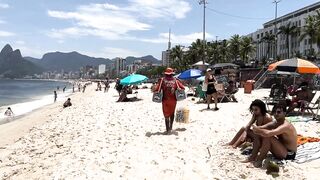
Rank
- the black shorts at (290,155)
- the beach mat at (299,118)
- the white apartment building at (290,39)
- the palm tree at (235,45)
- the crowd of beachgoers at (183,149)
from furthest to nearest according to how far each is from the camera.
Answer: the palm tree at (235,45)
the white apartment building at (290,39)
the beach mat at (299,118)
the black shorts at (290,155)
the crowd of beachgoers at (183,149)

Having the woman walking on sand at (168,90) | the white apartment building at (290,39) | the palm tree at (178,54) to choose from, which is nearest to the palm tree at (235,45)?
the white apartment building at (290,39)

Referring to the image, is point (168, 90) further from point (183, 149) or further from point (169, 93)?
point (183, 149)

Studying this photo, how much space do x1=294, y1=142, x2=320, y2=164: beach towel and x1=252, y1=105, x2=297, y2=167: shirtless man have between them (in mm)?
160

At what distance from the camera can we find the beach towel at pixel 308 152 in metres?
6.84

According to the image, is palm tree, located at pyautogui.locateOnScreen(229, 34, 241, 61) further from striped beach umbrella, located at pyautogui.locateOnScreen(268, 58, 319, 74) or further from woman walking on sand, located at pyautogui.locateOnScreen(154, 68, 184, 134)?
woman walking on sand, located at pyautogui.locateOnScreen(154, 68, 184, 134)

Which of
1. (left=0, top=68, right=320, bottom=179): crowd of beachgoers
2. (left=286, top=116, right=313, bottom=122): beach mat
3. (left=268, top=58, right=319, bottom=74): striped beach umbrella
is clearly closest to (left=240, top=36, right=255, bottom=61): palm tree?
(left=268, top=58, right=319, bottom=74): striped beach umbrella

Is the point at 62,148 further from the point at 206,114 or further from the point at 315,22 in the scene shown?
Answer: the point at 315,22

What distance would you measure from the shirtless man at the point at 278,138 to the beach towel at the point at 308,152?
160 mm

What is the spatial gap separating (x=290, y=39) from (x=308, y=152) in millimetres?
84127

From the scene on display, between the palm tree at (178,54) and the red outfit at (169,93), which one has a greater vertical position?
the palm tree at (178,54)

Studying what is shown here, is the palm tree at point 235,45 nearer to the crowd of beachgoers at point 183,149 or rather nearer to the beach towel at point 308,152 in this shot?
the crowd of beachgoers at point 183,149

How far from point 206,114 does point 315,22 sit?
4828cm

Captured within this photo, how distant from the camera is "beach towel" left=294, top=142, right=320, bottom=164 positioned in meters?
6.84

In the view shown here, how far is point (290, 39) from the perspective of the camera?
3418 inches
